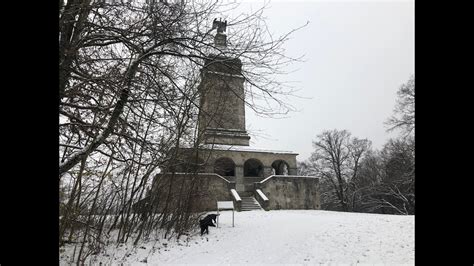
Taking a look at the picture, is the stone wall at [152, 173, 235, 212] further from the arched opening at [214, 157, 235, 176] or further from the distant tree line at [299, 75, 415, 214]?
the distant tree line at [299, 75, 415, 214]

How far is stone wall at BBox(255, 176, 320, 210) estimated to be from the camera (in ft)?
79.8

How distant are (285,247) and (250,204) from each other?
12643 mm

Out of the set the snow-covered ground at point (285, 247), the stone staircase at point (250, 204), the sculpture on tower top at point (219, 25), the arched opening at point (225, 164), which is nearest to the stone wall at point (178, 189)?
the snow-covered ground at point (285, 247)

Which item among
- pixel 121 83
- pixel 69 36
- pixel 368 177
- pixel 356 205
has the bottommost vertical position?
pixel 356 205

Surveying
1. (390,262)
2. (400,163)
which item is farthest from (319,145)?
(390,262)

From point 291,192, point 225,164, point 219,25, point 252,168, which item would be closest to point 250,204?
point 291,192

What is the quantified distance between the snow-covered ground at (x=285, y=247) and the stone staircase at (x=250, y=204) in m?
7.59

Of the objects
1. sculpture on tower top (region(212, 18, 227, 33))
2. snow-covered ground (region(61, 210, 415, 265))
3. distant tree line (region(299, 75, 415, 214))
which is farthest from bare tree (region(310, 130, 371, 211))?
sculpture on tower top (region(212, 18, 227, 33))

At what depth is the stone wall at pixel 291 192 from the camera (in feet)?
79.8

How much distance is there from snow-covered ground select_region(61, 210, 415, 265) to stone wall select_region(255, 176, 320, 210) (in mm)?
9706

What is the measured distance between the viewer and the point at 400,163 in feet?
105

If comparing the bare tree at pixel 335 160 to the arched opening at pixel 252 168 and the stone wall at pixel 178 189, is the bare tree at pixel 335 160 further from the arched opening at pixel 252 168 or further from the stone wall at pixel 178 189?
the stone wall at pixel 178 189
